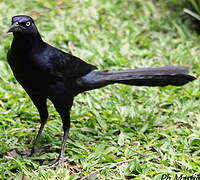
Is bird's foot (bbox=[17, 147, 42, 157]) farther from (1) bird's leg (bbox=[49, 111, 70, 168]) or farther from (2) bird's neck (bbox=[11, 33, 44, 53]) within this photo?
(2) bird's neck (bbox=[11, 33, 44, 53])

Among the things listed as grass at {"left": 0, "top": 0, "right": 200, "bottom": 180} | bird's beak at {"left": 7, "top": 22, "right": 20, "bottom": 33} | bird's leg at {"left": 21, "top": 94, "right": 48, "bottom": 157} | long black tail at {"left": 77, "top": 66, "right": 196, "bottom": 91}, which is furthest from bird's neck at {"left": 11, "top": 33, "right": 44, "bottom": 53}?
grass at {"left": 0, "top": 0, "right": 200, "bottom": 180}

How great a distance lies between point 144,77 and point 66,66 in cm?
104

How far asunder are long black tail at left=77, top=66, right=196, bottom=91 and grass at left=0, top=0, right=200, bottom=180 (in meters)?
0.53

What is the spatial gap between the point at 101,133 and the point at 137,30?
3.17m

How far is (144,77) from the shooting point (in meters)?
5.38

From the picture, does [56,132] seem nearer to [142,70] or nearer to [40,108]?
[40,108]

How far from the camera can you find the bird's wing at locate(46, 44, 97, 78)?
4707 millimetres

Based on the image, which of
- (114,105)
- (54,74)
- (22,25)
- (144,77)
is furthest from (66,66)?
(114,105)

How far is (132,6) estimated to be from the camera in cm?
888

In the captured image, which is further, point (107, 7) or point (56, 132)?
point (107, 7)

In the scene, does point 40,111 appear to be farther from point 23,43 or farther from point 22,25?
point 22,25

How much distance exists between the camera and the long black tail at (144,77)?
530cm

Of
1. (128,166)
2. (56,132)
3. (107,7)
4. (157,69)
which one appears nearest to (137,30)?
(107,7)

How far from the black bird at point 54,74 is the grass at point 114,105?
382 mm
